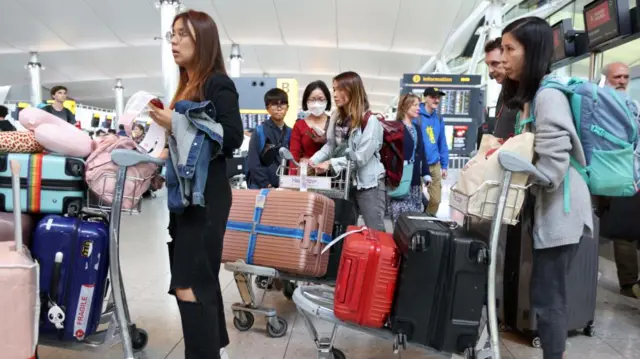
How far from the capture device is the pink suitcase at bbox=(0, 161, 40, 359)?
5.37 ft

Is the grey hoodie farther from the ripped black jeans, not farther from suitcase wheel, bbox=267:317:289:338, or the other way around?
suitcase wheel, bbox=267:317:289:338

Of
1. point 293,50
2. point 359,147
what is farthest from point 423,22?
point 359,147

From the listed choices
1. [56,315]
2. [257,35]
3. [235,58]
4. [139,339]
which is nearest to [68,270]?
[56,315]

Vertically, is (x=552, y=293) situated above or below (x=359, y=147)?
below

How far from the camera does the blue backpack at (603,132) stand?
1.86m

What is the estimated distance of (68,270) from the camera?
76.5 inches

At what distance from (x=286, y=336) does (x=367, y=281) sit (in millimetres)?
1004

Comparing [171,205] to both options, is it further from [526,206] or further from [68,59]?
[68,59]

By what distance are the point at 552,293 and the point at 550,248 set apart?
18 cm

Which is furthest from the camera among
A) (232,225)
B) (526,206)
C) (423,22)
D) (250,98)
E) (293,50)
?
(293,50)

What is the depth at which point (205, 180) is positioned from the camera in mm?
1683

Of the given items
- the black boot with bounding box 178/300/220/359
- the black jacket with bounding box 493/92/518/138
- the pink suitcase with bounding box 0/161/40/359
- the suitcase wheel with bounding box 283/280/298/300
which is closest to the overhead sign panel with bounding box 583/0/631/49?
the black jacket with bounding box 493/92/518/138

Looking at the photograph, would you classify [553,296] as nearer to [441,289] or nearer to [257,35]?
[441,289]

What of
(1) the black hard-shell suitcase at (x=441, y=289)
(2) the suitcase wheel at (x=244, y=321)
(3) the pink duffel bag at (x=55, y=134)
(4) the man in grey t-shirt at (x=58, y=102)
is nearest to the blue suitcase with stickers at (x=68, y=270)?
(3) the pink duffel bag at (x=55, y=134)
